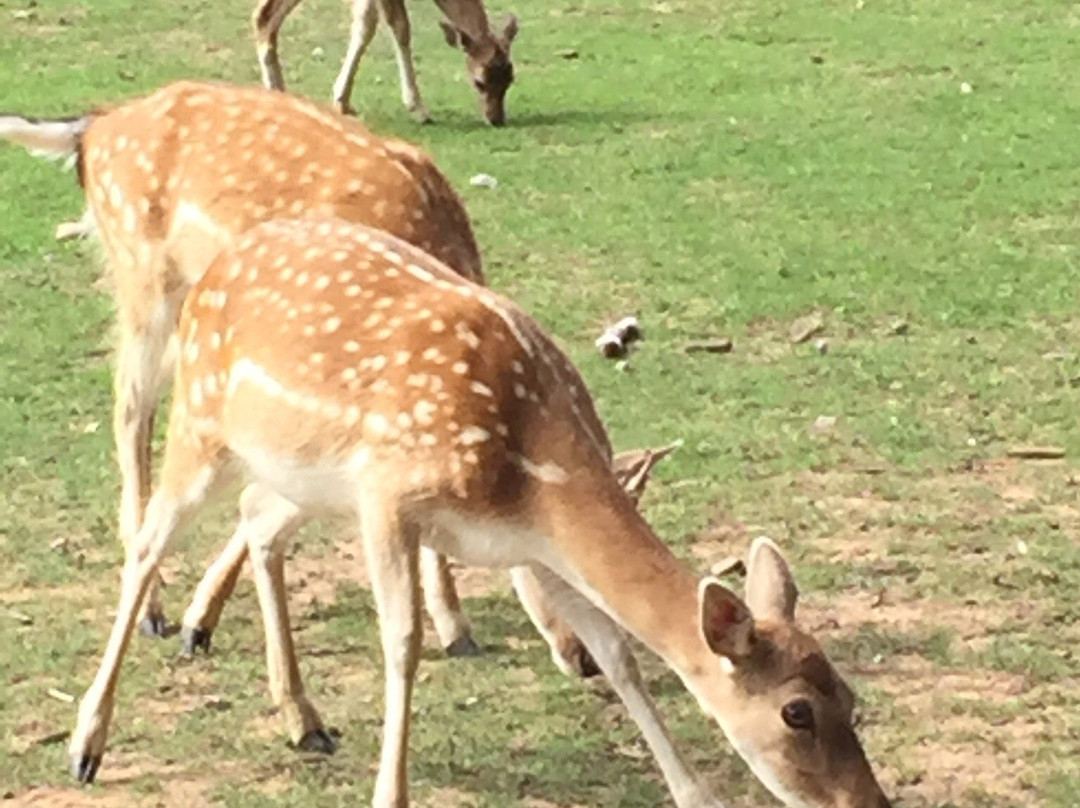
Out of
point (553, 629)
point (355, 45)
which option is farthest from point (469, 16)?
point (553, 629)

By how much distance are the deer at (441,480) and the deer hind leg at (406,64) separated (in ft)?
23.6

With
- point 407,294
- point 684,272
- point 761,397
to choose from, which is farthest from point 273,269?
point 684,272

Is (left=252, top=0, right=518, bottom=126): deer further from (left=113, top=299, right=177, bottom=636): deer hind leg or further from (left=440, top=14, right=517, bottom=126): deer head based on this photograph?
(left=113, top=299, right=177, bottom=636): deer hind leg

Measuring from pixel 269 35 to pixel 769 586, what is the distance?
845cm

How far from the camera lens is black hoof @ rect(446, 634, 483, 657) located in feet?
18.7

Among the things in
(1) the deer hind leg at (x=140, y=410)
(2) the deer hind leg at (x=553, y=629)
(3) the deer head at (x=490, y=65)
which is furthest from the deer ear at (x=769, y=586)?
(3) the deer head at (x=490, y=65)

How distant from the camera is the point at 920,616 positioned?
19.2ft

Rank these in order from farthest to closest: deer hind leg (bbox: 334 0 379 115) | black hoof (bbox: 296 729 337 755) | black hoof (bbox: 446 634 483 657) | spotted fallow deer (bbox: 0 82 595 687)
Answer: deer hind leg (bbox: 334 0 379 115), black hoof (bbox: 446 634 483 657), spotted fallow deer (bbox: 0 82 595 687), black hoof (bbox: 296 729 337 755)

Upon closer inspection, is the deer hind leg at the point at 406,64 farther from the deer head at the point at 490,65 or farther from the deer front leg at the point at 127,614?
the deer front leg at the point at 127,614

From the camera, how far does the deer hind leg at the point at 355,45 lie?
12242 mm

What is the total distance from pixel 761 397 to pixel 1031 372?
93cm

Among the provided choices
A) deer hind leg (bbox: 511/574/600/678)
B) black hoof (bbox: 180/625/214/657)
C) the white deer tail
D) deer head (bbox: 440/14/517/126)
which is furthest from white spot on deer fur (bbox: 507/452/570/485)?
deer head (bbox: 440/14/517/126)

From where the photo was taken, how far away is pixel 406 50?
40.4 feet

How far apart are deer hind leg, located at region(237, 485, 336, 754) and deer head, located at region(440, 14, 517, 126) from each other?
6.82 metres
